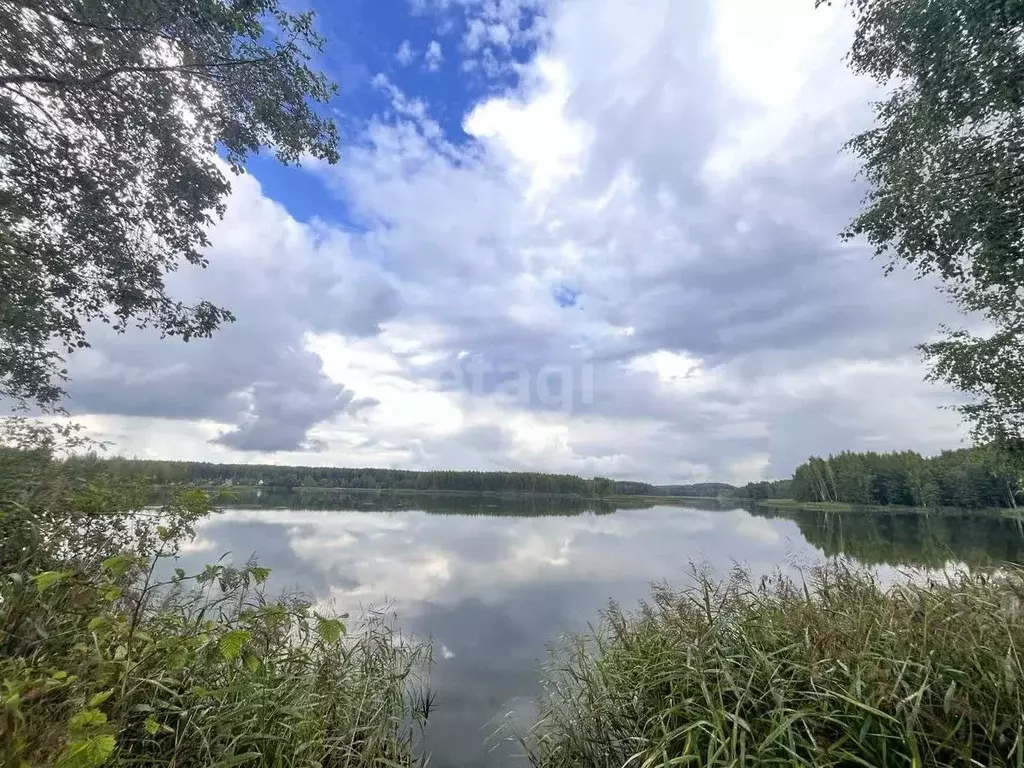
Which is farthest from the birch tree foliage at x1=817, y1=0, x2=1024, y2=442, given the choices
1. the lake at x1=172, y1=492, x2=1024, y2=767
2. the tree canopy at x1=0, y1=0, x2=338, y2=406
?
the tree canopy at x1=0, y1=0, x2=338, y2=406

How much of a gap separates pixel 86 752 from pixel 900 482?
8971 centimetres

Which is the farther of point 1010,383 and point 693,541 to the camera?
point 693,541

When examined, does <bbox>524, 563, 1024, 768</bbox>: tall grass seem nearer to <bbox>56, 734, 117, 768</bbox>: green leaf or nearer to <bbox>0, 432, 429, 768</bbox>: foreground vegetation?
<bbox>0, 432, 429, 768</bbox>: foreground vegetation

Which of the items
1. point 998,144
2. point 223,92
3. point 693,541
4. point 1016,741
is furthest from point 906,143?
point 693,541

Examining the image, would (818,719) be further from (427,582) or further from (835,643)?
(427,582)

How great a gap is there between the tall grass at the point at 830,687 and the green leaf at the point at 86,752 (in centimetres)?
288

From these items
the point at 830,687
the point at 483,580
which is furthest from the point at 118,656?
the point at 483,580

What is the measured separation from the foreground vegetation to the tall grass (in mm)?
2235

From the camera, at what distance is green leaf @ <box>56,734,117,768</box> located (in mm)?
1709

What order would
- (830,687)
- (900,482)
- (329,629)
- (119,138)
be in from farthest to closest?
(900,482)
(119,138)
(830,687)
(329,629)

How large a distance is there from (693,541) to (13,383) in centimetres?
3208

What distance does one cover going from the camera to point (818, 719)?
311 centimetres

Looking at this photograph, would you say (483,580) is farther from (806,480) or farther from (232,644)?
(806,480)

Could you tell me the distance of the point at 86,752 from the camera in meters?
1.78
